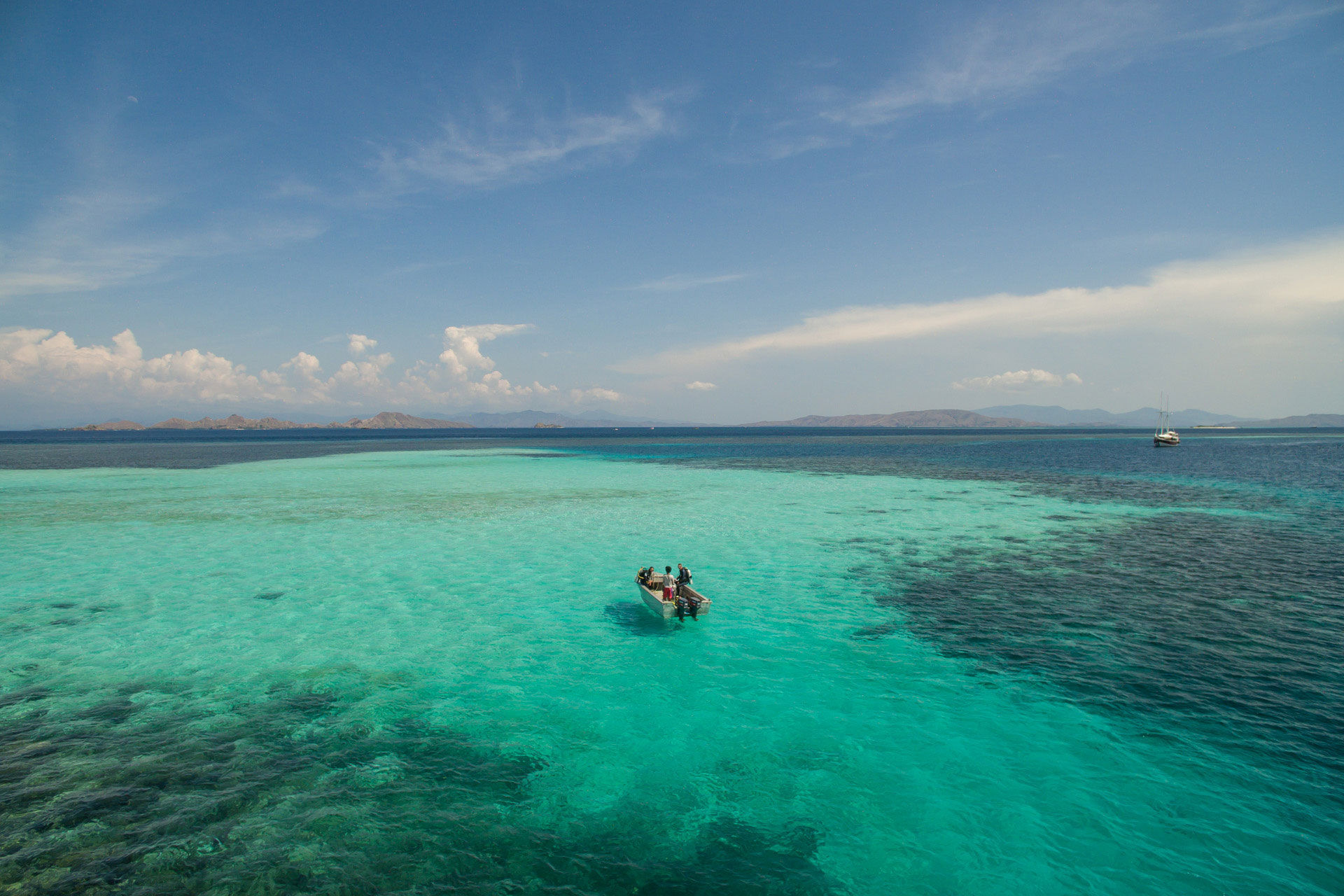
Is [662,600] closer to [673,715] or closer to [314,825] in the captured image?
[673,715]

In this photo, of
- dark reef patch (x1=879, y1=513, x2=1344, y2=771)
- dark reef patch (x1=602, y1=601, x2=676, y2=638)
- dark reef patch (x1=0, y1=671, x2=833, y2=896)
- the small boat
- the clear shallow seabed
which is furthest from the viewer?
the small boat

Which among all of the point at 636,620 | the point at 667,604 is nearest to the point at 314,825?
the point at 667,604

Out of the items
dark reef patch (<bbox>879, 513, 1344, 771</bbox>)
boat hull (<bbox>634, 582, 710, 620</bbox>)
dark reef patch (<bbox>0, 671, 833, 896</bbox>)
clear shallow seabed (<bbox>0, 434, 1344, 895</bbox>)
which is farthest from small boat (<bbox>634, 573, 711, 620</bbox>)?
dark reef patch (<bbox>0, 671, 833, 896</bbox>)

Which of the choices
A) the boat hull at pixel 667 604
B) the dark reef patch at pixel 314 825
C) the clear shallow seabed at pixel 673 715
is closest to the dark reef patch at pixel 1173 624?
the clear shallow seabed at pixel 673 715

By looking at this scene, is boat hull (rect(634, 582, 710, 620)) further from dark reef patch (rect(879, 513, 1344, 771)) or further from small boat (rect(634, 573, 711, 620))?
dark reef patch (rect(879, 513, 1344, 771))

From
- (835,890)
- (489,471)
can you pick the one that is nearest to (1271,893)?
(835,890)

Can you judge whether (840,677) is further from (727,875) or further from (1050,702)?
(727,875)
